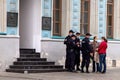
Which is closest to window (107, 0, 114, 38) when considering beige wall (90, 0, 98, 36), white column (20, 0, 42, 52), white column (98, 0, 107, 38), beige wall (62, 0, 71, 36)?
white column (98, 0, 107, 38)

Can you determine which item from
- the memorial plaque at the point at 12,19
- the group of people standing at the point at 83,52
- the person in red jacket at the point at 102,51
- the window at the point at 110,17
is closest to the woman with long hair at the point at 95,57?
the group of people standing at the point at 83,52

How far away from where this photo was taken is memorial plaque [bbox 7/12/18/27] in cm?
2139

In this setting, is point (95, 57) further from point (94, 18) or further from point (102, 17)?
point (102, 17)

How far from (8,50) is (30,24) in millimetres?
2615

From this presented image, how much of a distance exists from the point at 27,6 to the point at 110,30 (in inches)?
222

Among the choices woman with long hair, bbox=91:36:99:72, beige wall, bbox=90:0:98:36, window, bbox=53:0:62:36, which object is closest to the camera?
woman with long hair, bbox=91:36:99:72

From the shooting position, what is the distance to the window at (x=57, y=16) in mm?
23922

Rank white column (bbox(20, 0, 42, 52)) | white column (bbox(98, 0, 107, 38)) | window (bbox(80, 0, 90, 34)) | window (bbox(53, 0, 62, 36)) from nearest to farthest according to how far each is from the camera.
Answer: white column (bbox(20, 0, 42, 52))
window (bbox(53, 0, 62, 36))
window (bbox(80, 0, 90, 34))
white column (bbox(98, 0, 107, 38))

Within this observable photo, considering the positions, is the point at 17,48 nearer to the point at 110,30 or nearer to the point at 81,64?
the point at 81,64

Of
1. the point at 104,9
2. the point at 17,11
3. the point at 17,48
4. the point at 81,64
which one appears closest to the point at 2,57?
the point at 17,48

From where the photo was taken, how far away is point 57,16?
24.1 m

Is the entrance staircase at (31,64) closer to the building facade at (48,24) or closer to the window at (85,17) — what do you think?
the building facade at (48,24)

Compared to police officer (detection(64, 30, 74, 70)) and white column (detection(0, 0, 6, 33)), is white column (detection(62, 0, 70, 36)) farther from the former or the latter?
white column (detection(0, 0, 6, 33))

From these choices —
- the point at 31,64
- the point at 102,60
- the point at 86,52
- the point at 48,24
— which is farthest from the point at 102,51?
the point at 31,64
